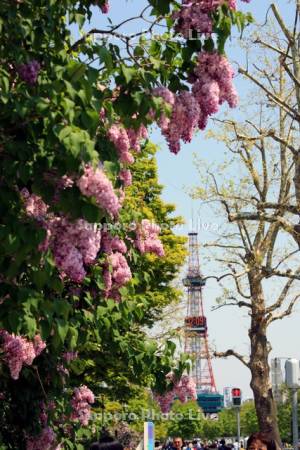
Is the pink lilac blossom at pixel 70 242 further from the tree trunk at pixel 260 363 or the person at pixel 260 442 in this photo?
the tree trunk at pixel 260 363

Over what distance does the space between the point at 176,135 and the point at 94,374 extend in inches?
1016

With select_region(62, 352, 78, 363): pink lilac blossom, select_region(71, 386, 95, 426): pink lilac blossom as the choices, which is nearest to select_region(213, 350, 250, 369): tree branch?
select_region(71, 386, 95, 426): pink lilac blossom

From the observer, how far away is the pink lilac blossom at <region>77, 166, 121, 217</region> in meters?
6.51

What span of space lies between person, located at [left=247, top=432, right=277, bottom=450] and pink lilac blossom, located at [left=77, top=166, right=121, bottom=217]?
2.25 m

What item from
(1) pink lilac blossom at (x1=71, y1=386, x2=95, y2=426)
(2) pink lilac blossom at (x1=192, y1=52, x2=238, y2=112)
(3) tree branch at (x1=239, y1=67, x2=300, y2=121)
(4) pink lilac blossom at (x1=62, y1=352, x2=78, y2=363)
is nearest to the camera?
(2) pink lilac blossom at (x1=192, y1=52, x2=238, y2=112)

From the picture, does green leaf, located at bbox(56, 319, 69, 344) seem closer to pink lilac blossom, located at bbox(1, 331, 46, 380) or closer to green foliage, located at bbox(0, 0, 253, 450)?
green foliage, located at bbox(0, 0, 253, 450)

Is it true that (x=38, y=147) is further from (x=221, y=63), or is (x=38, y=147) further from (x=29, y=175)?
(x=221, y=63)

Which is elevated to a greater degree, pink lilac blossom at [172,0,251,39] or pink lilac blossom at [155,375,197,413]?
pink lilac blossom at [172,0,251,39]

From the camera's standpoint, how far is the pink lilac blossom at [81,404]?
42.9 ft

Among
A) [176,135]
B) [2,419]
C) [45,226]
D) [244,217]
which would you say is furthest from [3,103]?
[244,217]

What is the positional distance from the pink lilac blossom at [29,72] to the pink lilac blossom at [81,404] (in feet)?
21.0

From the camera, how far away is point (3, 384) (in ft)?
39.5

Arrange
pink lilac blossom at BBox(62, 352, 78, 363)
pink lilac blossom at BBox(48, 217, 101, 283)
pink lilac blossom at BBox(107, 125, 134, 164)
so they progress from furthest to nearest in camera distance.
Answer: pink lilac blossom at BBox(62, 352, 78, 363) → pink lilac blossom at BBox(107, 125, 134, 164) → pink lilac blossom at BBox(48, 217, 101, 283)

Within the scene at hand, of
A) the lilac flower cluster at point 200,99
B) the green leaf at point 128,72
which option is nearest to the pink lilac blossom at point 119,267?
the lilac flower cluster at point 200,99
